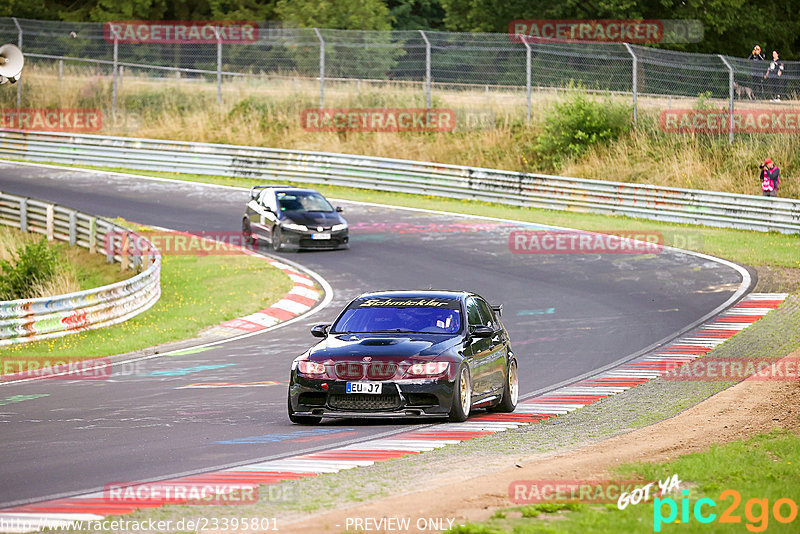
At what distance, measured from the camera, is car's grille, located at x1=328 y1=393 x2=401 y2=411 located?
462 inches

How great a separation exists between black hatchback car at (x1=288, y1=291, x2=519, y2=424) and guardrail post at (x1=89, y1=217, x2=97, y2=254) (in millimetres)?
16171

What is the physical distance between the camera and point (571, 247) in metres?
27.8

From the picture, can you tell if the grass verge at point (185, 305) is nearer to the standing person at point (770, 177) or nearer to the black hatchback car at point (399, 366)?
the black hatchback car at point (399, 366)

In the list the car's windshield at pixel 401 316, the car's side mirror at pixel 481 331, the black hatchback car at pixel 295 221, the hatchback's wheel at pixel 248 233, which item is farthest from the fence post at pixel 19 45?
the car's side mirror at pixel 481 331

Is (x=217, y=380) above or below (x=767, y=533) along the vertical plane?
below

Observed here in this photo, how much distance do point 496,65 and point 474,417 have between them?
25648 mm

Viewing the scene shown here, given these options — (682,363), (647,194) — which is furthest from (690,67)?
(682,363)

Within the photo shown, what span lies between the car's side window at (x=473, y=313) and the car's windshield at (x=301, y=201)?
1508 centimetres

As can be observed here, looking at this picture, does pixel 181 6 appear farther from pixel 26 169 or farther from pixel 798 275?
pixel 798 275

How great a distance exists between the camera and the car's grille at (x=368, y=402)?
38.5 feet

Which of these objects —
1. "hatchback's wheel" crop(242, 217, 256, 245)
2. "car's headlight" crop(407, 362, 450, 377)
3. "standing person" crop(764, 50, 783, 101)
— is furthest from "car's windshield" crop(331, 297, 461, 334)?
"standing person" crop(764, 50, 783, 101)

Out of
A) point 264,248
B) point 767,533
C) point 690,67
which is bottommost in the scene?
point 264,248

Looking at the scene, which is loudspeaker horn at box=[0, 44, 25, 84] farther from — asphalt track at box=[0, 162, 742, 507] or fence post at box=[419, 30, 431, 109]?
fence post at box=[419, 30, 431, 109]

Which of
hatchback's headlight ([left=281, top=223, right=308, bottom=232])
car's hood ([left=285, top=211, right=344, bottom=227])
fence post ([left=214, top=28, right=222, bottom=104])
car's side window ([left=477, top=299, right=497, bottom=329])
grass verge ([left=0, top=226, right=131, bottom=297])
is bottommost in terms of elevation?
grass verge ([left=0, top=226, right=131, bottom=297])
